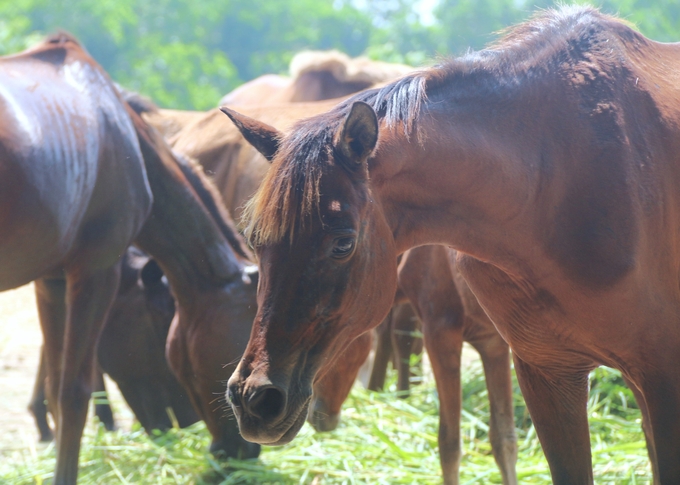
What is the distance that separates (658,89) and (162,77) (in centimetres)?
3230

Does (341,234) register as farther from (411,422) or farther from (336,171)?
(411,422)

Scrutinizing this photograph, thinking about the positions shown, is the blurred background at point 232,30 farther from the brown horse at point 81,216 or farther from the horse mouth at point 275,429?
the horse mouth at point 275,429

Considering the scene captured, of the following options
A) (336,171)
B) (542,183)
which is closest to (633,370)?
(542,183)

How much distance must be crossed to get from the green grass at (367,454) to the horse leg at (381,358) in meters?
0.55

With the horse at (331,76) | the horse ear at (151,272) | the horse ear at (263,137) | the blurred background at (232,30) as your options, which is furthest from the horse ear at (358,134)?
the blurred background at (232,30)

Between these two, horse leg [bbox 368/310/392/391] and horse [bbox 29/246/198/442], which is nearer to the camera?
horse [bbox 29/246/198/442]

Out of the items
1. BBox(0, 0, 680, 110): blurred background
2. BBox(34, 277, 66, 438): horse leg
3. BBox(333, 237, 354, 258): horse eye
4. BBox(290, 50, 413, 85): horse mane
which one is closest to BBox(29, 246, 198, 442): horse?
BBox(34, 277, 66, 438): horse leg

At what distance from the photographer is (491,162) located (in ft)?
7.17

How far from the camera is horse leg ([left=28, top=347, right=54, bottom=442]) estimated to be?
16.8ft

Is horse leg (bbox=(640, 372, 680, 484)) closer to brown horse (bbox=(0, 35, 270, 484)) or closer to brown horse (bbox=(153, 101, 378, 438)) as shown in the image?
brown horse (bbox=(153, 101, 378, 438))

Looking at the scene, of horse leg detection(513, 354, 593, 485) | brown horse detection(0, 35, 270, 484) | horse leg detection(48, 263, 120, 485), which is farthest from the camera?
horse leg detection(48, 263, 120, 485)

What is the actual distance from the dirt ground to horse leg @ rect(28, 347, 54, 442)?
0.09 meters

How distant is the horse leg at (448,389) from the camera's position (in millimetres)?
3623

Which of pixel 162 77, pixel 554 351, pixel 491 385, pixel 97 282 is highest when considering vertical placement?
pixel 162 77
